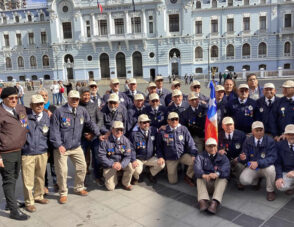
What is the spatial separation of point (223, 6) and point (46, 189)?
3744cm

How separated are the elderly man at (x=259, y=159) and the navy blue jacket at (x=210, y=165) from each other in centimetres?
42

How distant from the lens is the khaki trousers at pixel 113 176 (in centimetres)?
554

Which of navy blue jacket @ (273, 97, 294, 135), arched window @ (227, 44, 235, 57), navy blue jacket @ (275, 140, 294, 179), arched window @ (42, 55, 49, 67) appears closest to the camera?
navy blue jacket @ (275, 140, 294, 179)

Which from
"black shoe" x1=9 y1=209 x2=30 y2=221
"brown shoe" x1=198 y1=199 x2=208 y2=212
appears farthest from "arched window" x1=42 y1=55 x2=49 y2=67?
"brown shoe" x1=198 y1=199 x2=208 y2=212

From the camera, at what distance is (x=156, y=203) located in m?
5.01

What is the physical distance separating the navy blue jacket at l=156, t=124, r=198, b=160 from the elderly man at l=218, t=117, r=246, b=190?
0.61 meters

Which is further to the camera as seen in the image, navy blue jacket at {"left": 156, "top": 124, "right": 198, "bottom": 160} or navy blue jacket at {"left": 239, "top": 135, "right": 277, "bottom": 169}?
navy blue jacket at {"left": 156, "top": 124, "right": 198, "bottom": 160}

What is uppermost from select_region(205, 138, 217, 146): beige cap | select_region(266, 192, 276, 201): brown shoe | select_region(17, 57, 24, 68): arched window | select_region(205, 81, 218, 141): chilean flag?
select_region(17, 57, 24, 68): arched window

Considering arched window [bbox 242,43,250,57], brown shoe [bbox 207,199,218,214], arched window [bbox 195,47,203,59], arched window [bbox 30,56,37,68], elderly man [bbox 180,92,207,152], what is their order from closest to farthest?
brown shoe [bbox 207,199,218,214] < elderly man [bbox 180,92,207,152] < arched window [bbox 242,43,250,57] < arched window [bbox 195,47,203,59] < arched window [bbox 30,56,37,68]

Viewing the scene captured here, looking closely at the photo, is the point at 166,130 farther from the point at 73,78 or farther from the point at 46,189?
the point at 73,78

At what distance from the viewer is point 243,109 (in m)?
5.96

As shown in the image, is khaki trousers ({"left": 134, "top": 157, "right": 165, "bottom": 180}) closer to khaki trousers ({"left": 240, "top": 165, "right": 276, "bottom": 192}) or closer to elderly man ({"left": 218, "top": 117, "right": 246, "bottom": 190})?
elderly man ({"left": 218, "top": 117, "right": 246, "bottom": 190})

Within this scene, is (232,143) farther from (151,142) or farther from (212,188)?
(151,142)

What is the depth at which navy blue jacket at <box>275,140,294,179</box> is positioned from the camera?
4.98 m
